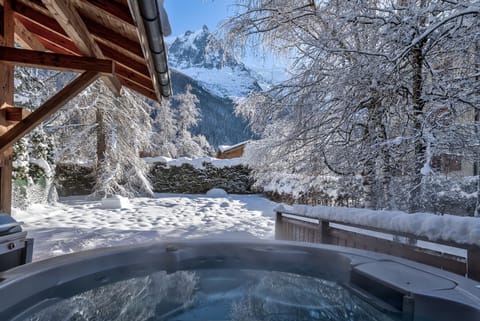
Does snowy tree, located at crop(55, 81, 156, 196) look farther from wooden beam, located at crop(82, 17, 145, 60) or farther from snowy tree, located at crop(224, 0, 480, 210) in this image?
wooden beam, located at crop(82, 17, 145, 60)

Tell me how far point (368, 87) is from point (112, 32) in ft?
8.67

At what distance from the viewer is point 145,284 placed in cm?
228

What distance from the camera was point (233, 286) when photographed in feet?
7.70

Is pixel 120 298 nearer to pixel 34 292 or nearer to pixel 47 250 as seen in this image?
pixel 34 292

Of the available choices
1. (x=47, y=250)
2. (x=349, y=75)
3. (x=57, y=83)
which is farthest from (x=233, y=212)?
(x=57, y=83)

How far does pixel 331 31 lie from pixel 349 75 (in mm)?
629

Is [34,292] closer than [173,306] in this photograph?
Yes

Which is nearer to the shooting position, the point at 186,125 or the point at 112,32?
the point at 112,32

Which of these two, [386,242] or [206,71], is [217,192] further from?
[206,71]

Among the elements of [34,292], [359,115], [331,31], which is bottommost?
[34,292]

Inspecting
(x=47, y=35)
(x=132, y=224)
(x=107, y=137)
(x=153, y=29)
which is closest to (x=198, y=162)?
(x=107, y=137)

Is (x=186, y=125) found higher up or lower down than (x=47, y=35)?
higher up

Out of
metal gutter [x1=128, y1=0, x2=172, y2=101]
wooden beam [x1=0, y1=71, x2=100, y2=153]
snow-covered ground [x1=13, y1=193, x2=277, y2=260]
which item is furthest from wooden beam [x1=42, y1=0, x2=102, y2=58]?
snow-covered ground [x1=13, y1=193, x2=277, y2=260]

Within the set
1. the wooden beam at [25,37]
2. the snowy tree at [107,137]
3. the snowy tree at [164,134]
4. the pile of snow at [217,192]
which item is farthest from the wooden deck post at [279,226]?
the snowy tree at [164,134]
